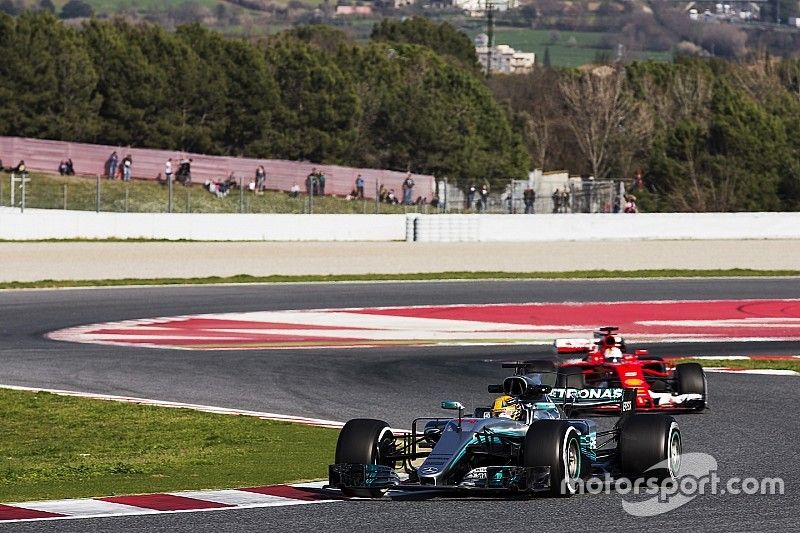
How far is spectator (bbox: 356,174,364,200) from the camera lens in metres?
60.2

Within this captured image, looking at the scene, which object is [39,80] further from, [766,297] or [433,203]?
[766,297]

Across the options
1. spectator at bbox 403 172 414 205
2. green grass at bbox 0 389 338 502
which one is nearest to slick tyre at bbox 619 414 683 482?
green grass at bbox 0 389 338 502

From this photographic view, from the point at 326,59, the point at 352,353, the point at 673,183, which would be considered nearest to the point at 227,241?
the point at 352,353

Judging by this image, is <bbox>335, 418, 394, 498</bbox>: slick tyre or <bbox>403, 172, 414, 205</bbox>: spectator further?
<bbox>403, 172, 414, 205</bbox>: spectator

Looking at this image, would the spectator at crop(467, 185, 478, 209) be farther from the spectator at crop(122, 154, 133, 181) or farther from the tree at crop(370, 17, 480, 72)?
the tree at crop(370, 17, 480, 72)

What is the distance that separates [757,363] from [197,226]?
29662 mm

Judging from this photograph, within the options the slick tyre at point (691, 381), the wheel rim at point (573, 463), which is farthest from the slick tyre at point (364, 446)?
the slick tyre at point (691, 381)

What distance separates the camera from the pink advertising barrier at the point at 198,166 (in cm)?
6209

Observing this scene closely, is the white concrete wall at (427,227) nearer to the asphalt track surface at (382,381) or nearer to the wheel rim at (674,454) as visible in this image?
the asphalt track surface at (382,381)

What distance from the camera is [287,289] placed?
38.9m

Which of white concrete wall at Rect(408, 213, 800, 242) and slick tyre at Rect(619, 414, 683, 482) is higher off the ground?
slick tyre at Rect(619, 414, 683, 482)

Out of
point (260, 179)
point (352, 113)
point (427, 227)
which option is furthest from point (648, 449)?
point (352, 113)

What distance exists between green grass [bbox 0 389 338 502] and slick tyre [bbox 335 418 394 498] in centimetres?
124

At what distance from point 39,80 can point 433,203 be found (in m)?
34.5
